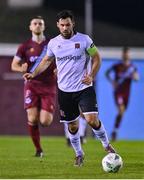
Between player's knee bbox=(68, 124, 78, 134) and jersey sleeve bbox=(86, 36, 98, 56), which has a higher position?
jersey sleeve bbox=(86, 36, 98, 56)

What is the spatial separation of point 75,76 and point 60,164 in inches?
60.2

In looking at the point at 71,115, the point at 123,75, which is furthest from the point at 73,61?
the point at 123,75

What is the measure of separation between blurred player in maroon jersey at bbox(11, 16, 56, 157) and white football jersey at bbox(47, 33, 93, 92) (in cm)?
252

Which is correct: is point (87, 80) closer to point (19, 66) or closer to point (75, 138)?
point (75, 138)

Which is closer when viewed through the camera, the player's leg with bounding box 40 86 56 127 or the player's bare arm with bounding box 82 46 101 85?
the player's bare arm with bounding box 82 46 101 85

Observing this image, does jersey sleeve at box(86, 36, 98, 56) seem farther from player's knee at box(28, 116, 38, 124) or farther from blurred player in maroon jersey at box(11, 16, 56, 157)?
player's knee at box(28, 116, 38, 124)

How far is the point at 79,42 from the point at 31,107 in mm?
2977

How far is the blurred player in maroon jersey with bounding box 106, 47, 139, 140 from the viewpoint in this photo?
946 inches

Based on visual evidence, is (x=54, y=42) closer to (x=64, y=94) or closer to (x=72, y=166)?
(x=64, y=94)

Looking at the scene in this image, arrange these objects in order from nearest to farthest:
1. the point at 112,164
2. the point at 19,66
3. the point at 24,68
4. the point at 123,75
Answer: the point at 112,164, the point at 24,68, the point at 19,66, the point at 123,75

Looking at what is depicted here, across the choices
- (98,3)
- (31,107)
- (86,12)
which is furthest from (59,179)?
(98,3)

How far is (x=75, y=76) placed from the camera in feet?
43.2

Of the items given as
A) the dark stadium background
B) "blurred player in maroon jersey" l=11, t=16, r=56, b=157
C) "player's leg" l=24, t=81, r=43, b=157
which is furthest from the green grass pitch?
the dark stadium background

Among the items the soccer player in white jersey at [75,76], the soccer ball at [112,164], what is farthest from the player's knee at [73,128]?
the soccer ball at [112,164]
